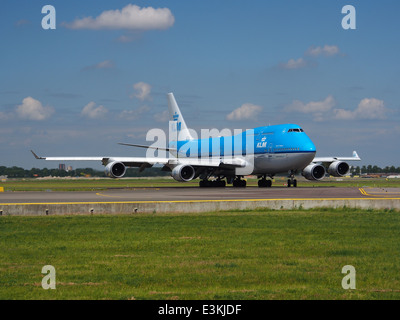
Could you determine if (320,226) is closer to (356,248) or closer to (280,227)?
(280,227)

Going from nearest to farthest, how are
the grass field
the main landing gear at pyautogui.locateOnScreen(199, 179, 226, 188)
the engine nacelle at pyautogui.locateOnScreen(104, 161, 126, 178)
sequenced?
the engine nacelle at pyautogui.locateOnScreen(104, 161, 126, 178)
the main landing gear at pyautogui.locateOnScreen(199, 179, 226, 188)
the grass field

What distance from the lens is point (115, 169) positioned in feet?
167

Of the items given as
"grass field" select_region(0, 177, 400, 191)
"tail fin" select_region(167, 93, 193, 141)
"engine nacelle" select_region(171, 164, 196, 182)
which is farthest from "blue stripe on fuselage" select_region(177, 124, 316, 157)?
"grass field" select_region(0, 177, 400, 191)

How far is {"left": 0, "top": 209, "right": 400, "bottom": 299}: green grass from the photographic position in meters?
10.1

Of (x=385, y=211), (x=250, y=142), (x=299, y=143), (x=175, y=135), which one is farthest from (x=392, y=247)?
(x=175, y=135)

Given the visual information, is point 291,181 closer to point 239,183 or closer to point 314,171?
point 314,171

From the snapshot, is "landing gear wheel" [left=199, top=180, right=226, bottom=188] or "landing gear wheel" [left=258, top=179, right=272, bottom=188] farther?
"landing gear wheel" [left=199, top=180, right=226, bottom=188]

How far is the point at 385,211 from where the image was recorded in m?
25.2

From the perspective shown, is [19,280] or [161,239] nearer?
[19,280]

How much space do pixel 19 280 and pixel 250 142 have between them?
40.7 m

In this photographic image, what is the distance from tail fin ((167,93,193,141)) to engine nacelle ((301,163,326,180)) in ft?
55.1

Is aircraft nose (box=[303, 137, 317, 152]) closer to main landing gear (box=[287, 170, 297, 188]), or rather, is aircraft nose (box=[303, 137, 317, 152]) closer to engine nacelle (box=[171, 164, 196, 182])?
main landing gear (box=[287, 170, 297, 188])

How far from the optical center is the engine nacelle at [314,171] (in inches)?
2051
